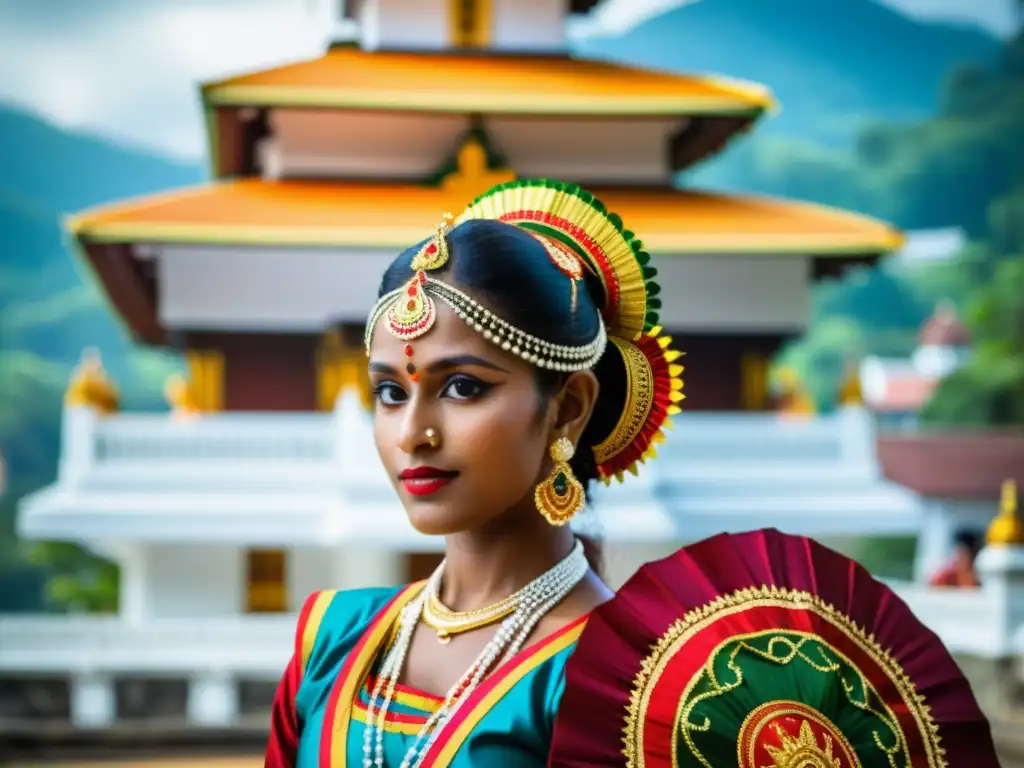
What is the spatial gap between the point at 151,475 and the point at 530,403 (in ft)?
27.1

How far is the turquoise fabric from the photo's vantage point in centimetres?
207

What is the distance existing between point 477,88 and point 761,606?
30.4 feet

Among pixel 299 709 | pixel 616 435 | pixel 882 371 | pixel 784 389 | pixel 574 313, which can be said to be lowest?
pixel 882 371

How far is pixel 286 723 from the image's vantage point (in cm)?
234

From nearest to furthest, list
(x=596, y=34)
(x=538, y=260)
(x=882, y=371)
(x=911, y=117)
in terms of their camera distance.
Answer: (x=538, y=260)
(x=882, y=371)
(x=911, y=117)
(x=596, y=34)

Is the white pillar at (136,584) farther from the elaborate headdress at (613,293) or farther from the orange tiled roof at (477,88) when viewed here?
the elaborate headdress at (613,293)

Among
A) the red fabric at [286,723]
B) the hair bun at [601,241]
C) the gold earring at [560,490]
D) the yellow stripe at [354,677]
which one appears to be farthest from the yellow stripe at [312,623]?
the hair bun at [601,241]

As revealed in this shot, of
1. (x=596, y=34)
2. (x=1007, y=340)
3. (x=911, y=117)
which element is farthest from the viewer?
(x=596, y=34)

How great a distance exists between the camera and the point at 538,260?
2168 mm

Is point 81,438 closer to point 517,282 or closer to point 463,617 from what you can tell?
point 463,617

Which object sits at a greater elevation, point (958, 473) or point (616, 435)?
point (616, 435)

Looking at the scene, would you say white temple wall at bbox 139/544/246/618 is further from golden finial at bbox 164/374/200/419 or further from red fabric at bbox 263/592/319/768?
red fabric at bbox 263/592/319/768

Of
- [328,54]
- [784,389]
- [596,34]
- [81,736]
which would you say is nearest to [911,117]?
[596,34]

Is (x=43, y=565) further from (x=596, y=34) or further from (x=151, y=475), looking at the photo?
(x=596, y=34)
